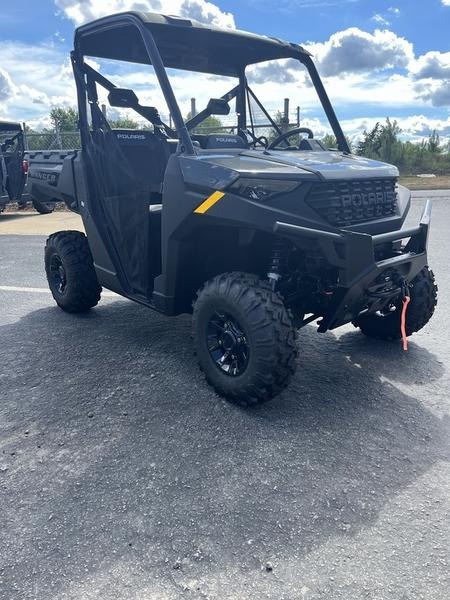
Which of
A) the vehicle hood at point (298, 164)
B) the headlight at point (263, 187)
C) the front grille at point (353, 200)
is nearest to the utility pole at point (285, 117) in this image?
the vehicle hood at point (298, 164)

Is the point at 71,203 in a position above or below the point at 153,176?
below

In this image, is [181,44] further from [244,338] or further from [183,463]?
[183,463]

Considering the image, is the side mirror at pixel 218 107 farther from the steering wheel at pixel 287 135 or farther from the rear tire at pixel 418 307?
the rear tire at pixel 418 307

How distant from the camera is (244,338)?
2963 mm

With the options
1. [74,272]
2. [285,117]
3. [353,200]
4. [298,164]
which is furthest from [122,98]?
[285,117]

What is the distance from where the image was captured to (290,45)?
4.00 metres

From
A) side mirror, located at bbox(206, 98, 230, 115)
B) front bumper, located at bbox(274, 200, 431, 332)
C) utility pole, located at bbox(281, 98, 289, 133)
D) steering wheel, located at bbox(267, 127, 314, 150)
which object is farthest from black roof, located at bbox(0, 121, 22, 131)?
front bumper, located at bbox(274, 200, 431, 332)

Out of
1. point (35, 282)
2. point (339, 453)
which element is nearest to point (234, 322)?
point (339, 453)

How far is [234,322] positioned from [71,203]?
92.7 inches

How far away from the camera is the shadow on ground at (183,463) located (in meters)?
1.90

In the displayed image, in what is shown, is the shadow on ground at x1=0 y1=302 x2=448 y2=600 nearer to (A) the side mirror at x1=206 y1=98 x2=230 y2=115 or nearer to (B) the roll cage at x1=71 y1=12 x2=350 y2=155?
(B) the roll cage at x1=71 y1=12 x2=350 y2=155

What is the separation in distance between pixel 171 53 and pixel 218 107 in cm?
64

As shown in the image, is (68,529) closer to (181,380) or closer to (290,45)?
(181,380)

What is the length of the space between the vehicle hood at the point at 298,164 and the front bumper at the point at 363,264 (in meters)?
0.34
